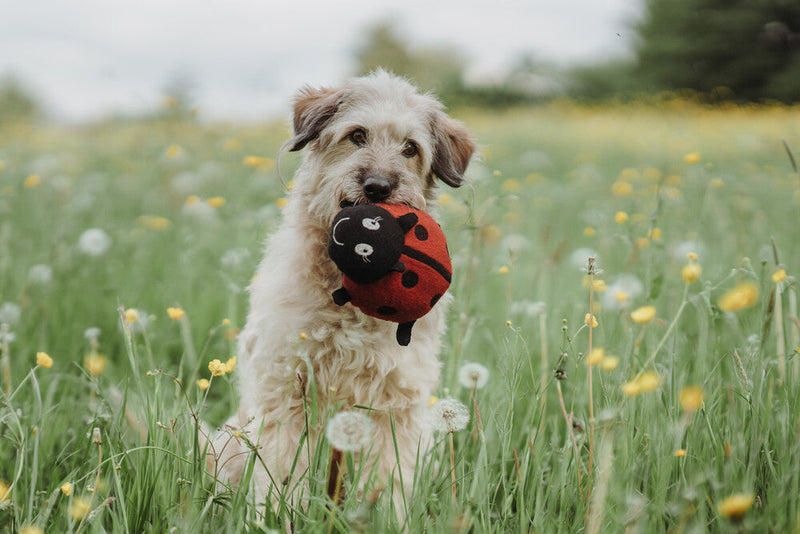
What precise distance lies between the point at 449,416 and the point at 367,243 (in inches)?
23.6

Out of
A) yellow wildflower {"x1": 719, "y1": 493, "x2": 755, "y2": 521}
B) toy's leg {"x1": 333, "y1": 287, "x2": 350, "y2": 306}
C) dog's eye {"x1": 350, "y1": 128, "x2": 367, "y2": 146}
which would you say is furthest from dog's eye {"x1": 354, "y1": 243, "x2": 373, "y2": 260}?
yellow wildflower {"x1": 719, "y1": 493, "x2": 755, "y2": 521}

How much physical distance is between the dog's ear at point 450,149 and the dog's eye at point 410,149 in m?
0.11

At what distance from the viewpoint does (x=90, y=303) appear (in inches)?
142

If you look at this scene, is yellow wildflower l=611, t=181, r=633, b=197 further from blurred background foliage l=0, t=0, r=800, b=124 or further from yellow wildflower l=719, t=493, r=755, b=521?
blurred background foliage l=0, t=0, r=800, b=124

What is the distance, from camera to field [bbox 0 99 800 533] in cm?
163

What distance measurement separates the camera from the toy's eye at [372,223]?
5.62ft

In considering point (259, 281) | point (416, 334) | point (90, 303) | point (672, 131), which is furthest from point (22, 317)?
point (672, 131)

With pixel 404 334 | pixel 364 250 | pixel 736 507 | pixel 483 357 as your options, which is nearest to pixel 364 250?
pixel 364 250

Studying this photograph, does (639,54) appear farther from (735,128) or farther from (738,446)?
(738,446)

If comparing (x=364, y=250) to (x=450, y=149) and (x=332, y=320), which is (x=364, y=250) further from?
(x=450, y=149)

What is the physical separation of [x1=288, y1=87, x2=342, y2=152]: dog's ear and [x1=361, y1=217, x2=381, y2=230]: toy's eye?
91 cm

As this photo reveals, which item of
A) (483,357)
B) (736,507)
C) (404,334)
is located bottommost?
(483,357)

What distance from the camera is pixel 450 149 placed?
270cm

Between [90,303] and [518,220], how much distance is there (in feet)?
13.5
